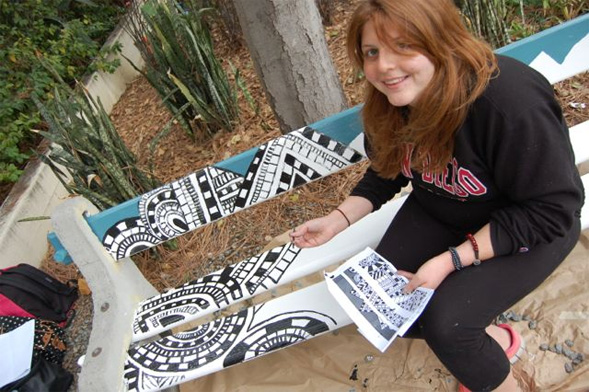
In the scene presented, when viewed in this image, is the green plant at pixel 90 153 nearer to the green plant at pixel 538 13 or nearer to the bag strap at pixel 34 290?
the bag strap at pixel 34 290

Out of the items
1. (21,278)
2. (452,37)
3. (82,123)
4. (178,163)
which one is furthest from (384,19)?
(21,278)

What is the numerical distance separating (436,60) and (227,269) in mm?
1194

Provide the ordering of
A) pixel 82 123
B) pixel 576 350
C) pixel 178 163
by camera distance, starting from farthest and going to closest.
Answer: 1. pixel 178 163
2. pixel 82 123
3. pixel 576 350

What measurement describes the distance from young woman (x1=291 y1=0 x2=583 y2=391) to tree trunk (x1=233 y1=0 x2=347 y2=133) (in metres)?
0.70

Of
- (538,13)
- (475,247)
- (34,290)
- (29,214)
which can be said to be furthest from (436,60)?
(29,214)

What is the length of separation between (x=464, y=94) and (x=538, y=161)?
10.3 inches

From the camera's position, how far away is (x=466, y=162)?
4.39ft

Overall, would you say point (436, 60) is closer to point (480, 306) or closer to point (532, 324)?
point (480, 306)

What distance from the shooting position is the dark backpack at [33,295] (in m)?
2.47

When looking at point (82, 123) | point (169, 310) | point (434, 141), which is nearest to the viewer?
point (434, 141)

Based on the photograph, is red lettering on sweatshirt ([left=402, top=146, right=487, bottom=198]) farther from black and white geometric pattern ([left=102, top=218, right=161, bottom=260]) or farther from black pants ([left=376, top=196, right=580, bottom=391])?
black and white geometric pattern ([left=102, top=218, right=161, bottom=260])

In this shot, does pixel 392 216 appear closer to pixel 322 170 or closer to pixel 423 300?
pixel 322 170

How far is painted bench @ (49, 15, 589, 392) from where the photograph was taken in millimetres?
1686

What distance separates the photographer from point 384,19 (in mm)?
1176
